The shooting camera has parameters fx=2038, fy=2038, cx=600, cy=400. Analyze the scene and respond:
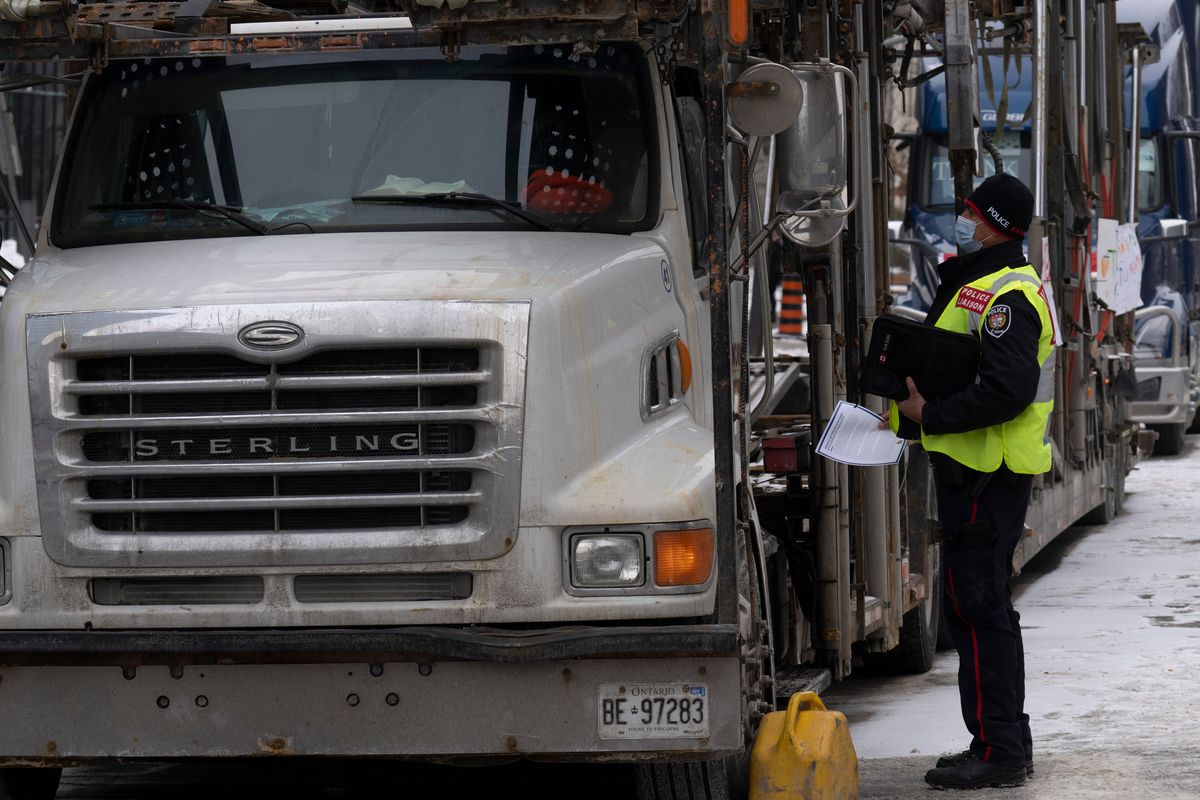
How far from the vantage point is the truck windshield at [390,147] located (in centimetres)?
619

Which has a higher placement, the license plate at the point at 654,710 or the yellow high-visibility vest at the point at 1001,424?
the yellow high-visibility vest at the point at 1001,424

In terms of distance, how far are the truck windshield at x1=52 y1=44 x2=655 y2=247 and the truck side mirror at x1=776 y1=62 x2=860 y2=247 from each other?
Answer: 0.45 m

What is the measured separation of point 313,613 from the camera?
5.50m

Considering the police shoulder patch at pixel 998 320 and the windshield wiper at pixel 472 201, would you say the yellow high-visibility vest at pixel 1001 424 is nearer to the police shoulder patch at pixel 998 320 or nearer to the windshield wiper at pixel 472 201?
the police shoulder patch at pixel 998 320

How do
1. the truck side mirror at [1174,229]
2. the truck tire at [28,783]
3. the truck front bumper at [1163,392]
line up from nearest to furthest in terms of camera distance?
the truck tire at [28,783] → the truck side mirror at [1174,229] → the truck front bumper at [1163,392]

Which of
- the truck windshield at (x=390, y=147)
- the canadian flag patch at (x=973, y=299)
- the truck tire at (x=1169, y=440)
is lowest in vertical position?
the truck tire at (x=1169, y=440)

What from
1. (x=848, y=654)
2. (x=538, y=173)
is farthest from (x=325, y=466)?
(x=848, y=654)

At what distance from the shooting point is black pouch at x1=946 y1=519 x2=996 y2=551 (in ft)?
22.1

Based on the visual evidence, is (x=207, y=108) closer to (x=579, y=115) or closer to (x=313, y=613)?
(x=579, y=115)

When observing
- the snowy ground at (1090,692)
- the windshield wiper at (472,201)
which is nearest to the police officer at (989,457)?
the snowy ground at (1090,692)

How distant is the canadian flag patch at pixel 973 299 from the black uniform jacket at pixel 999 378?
0.05 m

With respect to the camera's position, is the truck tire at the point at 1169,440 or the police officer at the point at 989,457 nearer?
the police officer at the point at 989,457

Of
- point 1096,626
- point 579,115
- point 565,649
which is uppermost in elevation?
point 579,115

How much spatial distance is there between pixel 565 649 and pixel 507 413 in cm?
64
